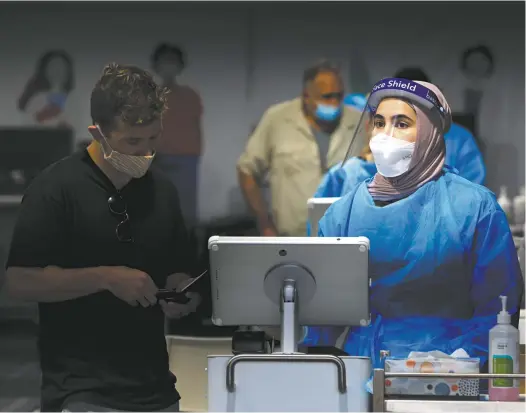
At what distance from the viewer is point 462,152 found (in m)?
3.45

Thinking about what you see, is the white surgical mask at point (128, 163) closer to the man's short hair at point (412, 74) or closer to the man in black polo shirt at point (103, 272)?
the man in black polo shirt at point (103, 272)

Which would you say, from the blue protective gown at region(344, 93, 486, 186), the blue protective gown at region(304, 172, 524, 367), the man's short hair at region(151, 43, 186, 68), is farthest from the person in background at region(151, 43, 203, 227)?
the blue protective gown at region(304, 172, 524, 367)

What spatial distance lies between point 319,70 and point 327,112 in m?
0.16

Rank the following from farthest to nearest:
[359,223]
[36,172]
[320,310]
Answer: [36,172] < [359,223] < [320,310]

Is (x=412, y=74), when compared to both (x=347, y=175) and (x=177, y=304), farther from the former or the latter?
(x=177, y=304)

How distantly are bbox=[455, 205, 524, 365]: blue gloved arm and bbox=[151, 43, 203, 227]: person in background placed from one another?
1.02 metres

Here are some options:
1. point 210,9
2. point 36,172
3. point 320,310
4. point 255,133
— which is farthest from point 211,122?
point 320,310

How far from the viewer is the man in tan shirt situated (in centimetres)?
360

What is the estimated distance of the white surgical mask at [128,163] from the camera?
3.27 m

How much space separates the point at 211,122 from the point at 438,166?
0.89 meters

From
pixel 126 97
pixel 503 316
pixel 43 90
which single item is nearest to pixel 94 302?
pixel 126 97

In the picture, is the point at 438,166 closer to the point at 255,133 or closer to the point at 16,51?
the point at 255,133

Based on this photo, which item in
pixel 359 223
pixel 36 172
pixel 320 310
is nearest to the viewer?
pixel 320 310

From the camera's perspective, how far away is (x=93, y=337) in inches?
127
